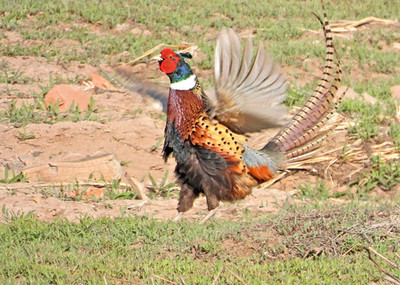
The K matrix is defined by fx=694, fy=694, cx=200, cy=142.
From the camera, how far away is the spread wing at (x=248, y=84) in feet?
17.2

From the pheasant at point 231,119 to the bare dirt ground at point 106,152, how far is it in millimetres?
586

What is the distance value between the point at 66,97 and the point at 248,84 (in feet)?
13.4

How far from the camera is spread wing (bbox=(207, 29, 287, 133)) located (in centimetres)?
523

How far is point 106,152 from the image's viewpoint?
7.90 meters

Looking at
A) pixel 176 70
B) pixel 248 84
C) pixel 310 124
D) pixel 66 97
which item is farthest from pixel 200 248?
pixel 66 97

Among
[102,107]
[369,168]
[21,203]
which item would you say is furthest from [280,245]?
[102,107]

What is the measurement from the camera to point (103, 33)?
1101 cm

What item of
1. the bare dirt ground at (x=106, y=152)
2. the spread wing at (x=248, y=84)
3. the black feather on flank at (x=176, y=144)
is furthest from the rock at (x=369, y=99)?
the black feather on flank at (x=176, y=144)

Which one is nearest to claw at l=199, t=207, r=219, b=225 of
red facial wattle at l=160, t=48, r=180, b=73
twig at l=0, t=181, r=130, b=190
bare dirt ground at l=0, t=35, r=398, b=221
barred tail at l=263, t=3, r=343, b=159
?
bare dirt ground at l=0, t=35, r=398, b=221

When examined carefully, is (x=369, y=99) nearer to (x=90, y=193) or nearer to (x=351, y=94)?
(x=351, y=94)

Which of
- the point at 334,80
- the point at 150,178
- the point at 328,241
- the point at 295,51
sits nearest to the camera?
the point at 328,241

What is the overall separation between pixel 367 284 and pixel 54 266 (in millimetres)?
1994

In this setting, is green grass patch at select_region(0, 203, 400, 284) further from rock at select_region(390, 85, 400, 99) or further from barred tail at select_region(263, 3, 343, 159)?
rock at select_region(390, 85, 400, 99)

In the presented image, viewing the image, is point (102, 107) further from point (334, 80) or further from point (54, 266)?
point (54, 266)
